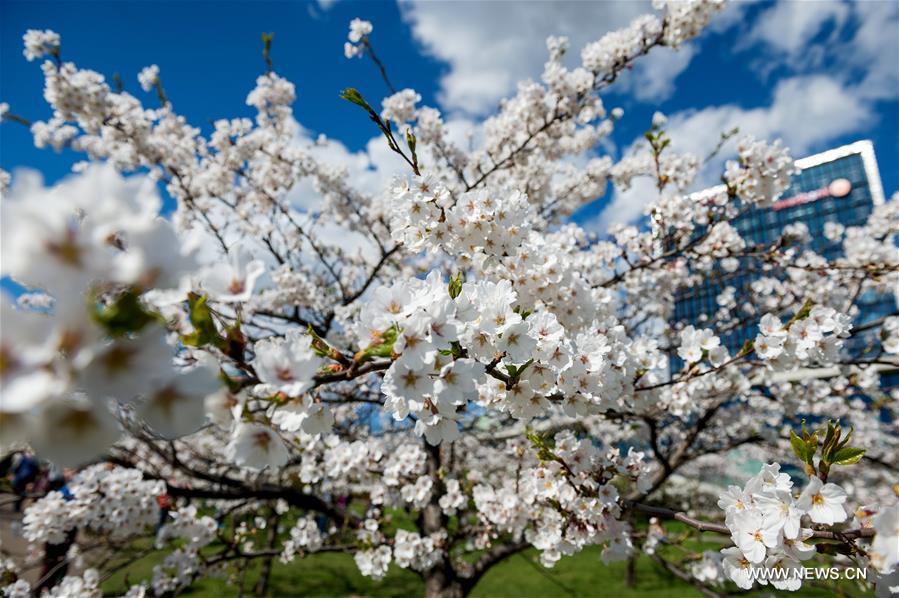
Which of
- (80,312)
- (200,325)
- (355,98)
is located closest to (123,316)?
(80,312)

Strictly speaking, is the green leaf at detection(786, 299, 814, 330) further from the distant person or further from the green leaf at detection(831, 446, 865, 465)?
the distant person

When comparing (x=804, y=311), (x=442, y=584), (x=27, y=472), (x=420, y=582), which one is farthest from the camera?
(x=420, y=582)

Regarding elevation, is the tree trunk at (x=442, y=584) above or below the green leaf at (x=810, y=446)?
below

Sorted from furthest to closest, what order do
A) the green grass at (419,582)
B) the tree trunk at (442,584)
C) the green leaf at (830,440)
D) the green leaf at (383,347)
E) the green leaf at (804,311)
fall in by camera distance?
1. the green grass at (419,582)
2. the tree trunk at (442,584)
3. the green leaf at (804,311)
4. the green leaf at (830,440)
5. the green leaf at (383,347)

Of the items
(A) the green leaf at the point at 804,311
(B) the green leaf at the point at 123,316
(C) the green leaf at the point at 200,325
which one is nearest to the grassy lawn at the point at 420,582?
(A) the green leaf at the point at 804,311

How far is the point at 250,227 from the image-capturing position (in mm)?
A: 6445

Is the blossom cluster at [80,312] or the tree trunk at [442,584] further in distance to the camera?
the tree trunk at [442,584]

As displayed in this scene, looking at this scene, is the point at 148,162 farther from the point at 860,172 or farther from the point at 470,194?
the point at 860,172

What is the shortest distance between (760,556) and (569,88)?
4461 mm

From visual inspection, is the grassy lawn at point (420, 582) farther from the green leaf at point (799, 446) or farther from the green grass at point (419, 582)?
the green leaf at point (799, 446)

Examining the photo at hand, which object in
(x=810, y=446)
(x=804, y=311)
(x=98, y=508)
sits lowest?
(x=98, y=508)

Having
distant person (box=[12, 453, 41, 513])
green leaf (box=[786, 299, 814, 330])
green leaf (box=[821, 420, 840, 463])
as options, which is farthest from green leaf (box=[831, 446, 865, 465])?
distant person (box=[12, 453, 41, 513])

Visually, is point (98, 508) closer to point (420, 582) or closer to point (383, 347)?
point (383, 347)

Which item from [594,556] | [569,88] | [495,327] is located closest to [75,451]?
[495,327]
